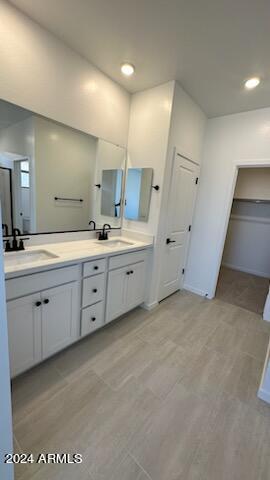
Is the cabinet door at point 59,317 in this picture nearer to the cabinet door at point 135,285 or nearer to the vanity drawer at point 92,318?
the vanity drawer at point 92,318

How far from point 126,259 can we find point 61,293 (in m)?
0.78

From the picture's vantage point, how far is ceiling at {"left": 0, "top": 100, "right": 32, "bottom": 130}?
151 cm

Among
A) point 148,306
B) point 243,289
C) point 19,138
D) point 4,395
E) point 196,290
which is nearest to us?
point 4,395

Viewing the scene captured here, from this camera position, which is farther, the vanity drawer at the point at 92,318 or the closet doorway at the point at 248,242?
the closet doorway at the point at 248,242

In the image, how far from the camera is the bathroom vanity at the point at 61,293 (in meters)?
1.33

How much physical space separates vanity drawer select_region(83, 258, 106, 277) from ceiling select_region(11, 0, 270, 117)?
187 cm

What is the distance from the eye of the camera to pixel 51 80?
5.61 feet

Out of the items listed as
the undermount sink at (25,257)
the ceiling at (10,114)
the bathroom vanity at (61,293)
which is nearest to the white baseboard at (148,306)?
the bathroom vanity at (61,293)

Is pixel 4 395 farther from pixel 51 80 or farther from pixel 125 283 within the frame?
pixel 51 80

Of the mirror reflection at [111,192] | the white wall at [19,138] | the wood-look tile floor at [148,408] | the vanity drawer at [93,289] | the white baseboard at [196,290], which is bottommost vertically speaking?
the wood-look tile floor at [148,408]

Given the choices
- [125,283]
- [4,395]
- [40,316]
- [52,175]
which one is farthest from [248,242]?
[4,395]

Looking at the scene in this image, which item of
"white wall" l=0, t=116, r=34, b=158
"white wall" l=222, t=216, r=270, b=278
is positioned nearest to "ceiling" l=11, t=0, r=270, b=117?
"white wall" l=0, t=116, r=34, b=158

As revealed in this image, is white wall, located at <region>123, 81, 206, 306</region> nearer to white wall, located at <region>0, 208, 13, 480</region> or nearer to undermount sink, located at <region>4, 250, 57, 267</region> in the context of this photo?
undermount sink, located at <region>4, 250, 57, 267</region>

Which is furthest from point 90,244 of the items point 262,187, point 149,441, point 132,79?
point 262,187
